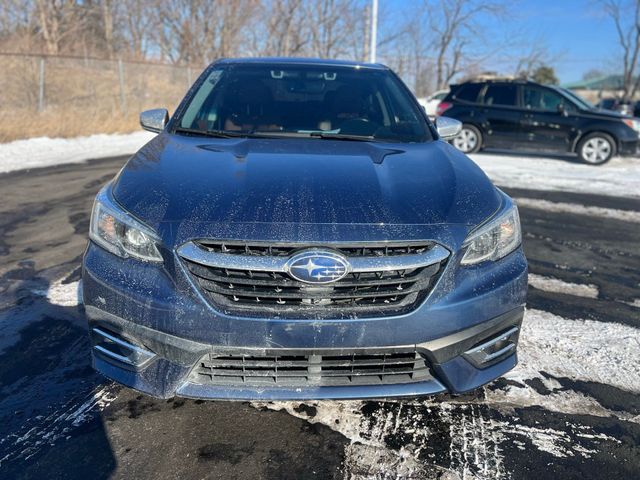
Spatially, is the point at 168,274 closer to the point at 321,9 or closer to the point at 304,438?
the point at 304,438

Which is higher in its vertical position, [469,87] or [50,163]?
[469,87]

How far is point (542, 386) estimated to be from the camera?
8.89ft

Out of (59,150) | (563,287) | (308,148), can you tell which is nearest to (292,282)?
(308,148)

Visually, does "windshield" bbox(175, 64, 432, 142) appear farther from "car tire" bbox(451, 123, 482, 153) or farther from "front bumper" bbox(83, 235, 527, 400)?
"car tire" bbox(451, 123, 482, 153)

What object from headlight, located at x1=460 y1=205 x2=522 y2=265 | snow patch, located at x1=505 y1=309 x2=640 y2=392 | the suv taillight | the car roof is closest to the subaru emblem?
headlight, located at x1=460 y1=205 x2=522 y2=265

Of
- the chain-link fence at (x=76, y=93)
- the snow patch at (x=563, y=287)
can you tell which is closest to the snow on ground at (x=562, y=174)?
the snow patch at (x=563, y=287)

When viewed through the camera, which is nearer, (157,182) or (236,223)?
(236,223)

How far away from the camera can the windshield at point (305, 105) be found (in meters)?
3.19

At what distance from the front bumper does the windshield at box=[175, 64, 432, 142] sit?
1329 millimetres

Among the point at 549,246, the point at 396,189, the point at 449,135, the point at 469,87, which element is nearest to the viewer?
the point at 396,189

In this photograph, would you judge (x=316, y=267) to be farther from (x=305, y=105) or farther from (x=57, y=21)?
(x=57, y=21)

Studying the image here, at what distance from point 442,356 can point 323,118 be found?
187 cm

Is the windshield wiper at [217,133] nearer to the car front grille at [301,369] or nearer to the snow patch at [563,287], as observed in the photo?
the car front grille at [301,369]

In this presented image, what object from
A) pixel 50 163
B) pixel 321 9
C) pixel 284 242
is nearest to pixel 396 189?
pixel 284 242
